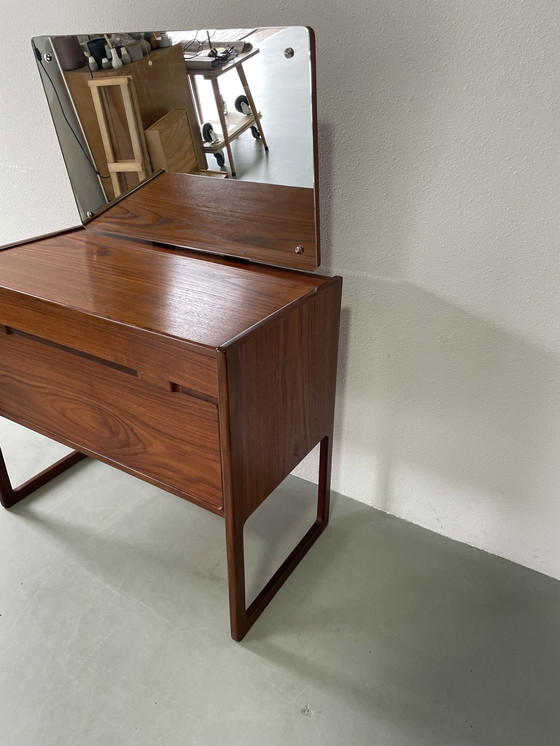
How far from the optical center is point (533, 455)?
3.80ft

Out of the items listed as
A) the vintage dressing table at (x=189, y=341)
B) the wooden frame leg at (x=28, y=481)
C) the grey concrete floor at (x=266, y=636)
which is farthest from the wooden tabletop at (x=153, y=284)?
the grey concrete floor at (x=266, y=636)

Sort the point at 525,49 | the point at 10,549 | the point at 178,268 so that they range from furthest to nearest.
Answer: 1. the point at 10,549
2. the point at 178,268
3. the point at 525,49

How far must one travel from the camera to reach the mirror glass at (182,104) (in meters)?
0.93

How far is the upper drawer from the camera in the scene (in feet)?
2.72

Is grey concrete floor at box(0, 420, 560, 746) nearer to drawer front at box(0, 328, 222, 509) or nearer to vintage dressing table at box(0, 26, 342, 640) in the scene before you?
vintage dressing table at box(0, 26, 342, 640)

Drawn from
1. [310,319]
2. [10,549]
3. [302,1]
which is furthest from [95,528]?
[302,1]

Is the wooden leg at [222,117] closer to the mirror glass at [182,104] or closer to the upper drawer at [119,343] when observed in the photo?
the mirror glass at [182,104]

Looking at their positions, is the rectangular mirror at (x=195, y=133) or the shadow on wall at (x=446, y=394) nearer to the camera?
the rectangular mirror at (x=195, y=133)

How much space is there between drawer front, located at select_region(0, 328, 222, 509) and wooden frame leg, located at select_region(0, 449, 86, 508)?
27cm

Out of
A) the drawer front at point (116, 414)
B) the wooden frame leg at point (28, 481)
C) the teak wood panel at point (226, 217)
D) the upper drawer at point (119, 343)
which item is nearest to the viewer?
the upper drawer at point (119, 343)

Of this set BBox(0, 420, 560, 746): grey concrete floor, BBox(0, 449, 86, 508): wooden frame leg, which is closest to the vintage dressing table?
BBox(0, 420, 560, 746): grey concrete floor

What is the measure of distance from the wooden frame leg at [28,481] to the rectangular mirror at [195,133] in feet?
2.22

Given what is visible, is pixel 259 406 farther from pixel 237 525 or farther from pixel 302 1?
pixel 302 1

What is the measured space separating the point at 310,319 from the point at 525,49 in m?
0.55
